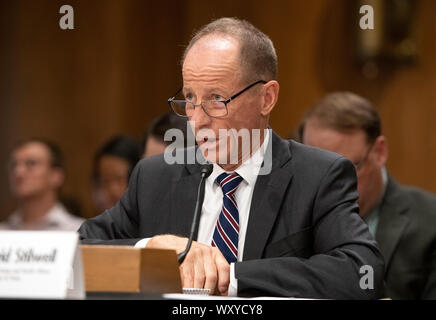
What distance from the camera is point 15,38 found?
6570mm

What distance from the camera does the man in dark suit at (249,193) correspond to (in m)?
2.26

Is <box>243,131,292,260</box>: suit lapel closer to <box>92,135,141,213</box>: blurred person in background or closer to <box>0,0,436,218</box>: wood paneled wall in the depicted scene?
<box>92,135,141,213</box>: blurred person in background

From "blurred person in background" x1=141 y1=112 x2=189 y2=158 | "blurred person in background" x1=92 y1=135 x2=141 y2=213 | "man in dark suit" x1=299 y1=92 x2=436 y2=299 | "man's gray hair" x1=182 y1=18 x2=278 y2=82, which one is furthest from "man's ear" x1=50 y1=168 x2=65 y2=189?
"man's gray hair" x1=182 y1=18 x2=278 y2=82

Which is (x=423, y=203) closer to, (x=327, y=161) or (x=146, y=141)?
(x=327, y=161)

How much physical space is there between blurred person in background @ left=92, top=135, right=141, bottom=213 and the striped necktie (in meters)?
2.67

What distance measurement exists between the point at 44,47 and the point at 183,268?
490 centimetres

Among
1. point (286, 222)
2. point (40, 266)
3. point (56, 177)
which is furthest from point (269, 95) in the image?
point (56, 177)

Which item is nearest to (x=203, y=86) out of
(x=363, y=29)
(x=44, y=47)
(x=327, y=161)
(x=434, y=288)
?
(x=327, y=161)

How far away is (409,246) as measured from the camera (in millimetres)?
3373

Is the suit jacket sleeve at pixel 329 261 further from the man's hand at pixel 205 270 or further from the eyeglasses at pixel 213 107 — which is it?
the eyeglasses at pixel 213 107

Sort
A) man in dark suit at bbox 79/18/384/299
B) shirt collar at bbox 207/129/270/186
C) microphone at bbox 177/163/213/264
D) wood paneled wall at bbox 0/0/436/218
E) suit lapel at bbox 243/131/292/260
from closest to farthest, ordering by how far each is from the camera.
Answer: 1. microphone at bbox 177/163/213/264
2. man in dark suit at bbox 79/18/384/299
3. suit lapel at bbox 243/131/292/260
4. shirt collar at bbox 207/129/270/186
5. wood paneled wall at bbox 0/0/436/218

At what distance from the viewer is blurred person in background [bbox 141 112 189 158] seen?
12.8ft

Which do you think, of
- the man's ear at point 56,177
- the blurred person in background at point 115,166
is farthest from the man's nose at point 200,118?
the man's ear at point 56,177

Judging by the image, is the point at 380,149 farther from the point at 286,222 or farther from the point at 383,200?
the point at 286,222
